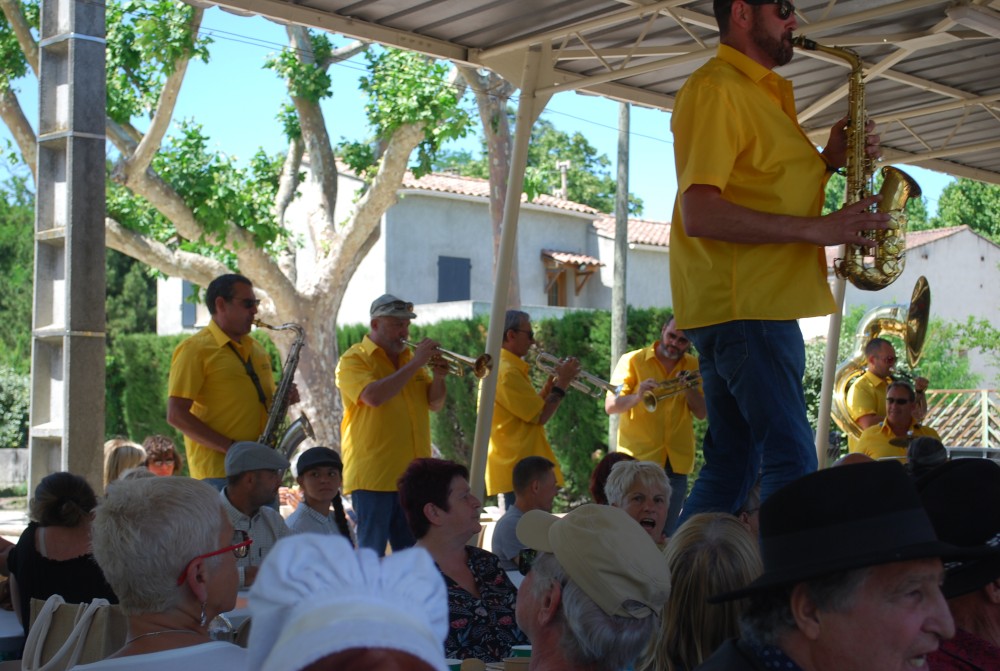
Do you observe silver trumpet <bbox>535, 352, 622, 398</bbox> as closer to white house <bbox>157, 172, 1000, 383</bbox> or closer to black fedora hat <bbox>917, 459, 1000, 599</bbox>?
black fedora hat <bbox>917, 459, 1000, 599</bbox>

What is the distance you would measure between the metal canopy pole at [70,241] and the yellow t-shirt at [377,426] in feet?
4.51

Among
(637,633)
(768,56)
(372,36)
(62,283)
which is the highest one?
(372,36)

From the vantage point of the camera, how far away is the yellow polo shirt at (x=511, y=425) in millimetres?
7531

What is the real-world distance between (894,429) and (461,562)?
16.0ft

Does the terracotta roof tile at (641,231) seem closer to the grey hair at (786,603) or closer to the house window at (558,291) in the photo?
the house window at (558,291)

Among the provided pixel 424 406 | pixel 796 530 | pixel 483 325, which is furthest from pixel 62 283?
pixel 483 325

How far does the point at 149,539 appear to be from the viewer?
2.65 m

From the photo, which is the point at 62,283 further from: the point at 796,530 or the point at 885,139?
the point at 885,139

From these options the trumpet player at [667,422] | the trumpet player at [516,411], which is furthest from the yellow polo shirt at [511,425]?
the trumpet player at [667,422]

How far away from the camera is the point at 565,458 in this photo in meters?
18.6

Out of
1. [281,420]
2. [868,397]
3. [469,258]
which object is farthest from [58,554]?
[469,258]

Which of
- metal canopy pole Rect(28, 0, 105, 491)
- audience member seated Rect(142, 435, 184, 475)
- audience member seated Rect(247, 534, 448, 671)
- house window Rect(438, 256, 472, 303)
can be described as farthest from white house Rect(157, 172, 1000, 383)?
audience member seated Rect(247, 534, 448, 671)

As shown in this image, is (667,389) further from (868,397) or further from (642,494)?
(642,494)

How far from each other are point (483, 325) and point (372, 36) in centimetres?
1402
